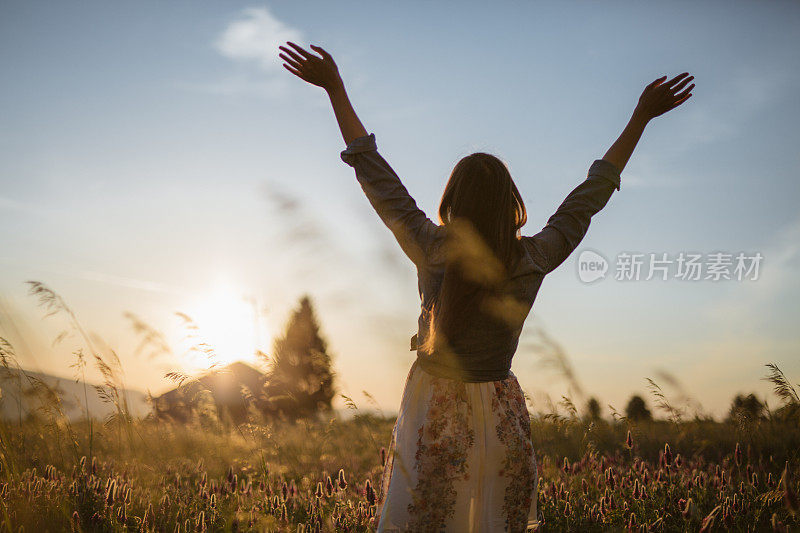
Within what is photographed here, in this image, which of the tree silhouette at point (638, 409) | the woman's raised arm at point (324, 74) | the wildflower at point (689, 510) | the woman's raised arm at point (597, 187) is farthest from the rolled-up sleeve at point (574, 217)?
the tree silhouette at point (638, 409)

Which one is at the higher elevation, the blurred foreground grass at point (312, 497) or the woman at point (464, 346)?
the woman at point (464, 346)

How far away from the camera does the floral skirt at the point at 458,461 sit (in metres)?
2.30

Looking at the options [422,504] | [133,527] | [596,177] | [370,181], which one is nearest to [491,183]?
[370,181]

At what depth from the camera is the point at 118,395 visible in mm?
4160

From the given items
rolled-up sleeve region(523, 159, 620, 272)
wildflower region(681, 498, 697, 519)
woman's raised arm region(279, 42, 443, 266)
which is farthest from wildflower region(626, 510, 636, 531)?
woman's raised arm region(279, 42, 443, 266)

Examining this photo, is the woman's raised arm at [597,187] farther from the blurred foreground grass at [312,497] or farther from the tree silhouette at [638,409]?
the tree silhouette at [638,409]

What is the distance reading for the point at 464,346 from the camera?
2.40 metres

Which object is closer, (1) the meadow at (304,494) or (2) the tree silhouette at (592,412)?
(1) the meadow at (304,494)

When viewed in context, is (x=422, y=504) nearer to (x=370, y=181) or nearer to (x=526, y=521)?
(x=526, y=521)

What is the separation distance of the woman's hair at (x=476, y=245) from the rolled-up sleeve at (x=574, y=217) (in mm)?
241

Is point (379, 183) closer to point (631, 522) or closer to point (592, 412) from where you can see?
point (631, 522)

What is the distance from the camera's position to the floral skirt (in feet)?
7.55

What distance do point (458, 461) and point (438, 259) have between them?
2.96ft

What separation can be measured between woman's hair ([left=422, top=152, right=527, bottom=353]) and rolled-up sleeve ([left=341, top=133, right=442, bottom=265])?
12 cm
